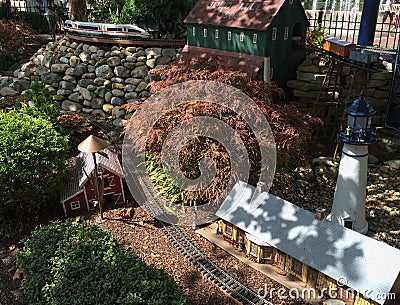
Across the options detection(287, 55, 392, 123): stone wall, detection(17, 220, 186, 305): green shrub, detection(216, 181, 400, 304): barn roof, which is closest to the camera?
detection(17, 220, 186, 305): green shrub

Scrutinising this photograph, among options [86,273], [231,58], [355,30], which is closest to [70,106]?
[231,58]

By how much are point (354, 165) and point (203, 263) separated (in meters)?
3.19

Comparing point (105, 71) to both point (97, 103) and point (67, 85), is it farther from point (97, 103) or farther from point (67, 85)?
point (67, 85)

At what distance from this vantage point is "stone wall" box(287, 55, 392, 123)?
39.8 ft

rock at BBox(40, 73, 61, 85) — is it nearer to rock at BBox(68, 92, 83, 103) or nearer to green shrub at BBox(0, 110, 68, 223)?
rock at BBox(68, 92, 83, 103)

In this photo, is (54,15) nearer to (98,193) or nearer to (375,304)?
(98,193)

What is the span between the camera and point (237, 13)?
37.7 ft

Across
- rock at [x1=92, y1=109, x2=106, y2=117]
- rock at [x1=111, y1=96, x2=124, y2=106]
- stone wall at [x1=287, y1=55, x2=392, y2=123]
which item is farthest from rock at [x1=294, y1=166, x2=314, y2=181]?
rock at [x1=92, y1=109, x2=106, y2=117]

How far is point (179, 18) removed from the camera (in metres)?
14.4

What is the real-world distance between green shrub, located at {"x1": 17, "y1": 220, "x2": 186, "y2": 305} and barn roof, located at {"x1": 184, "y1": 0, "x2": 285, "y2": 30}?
7.32 metres

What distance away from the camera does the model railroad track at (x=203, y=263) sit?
616cm

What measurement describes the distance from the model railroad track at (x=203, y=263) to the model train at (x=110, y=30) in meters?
7.01

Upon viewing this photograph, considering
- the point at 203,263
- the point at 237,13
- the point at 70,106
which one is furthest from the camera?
the point at 70,106

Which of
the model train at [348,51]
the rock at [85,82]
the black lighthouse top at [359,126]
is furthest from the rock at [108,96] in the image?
the black lighthouse top at [359,126]
